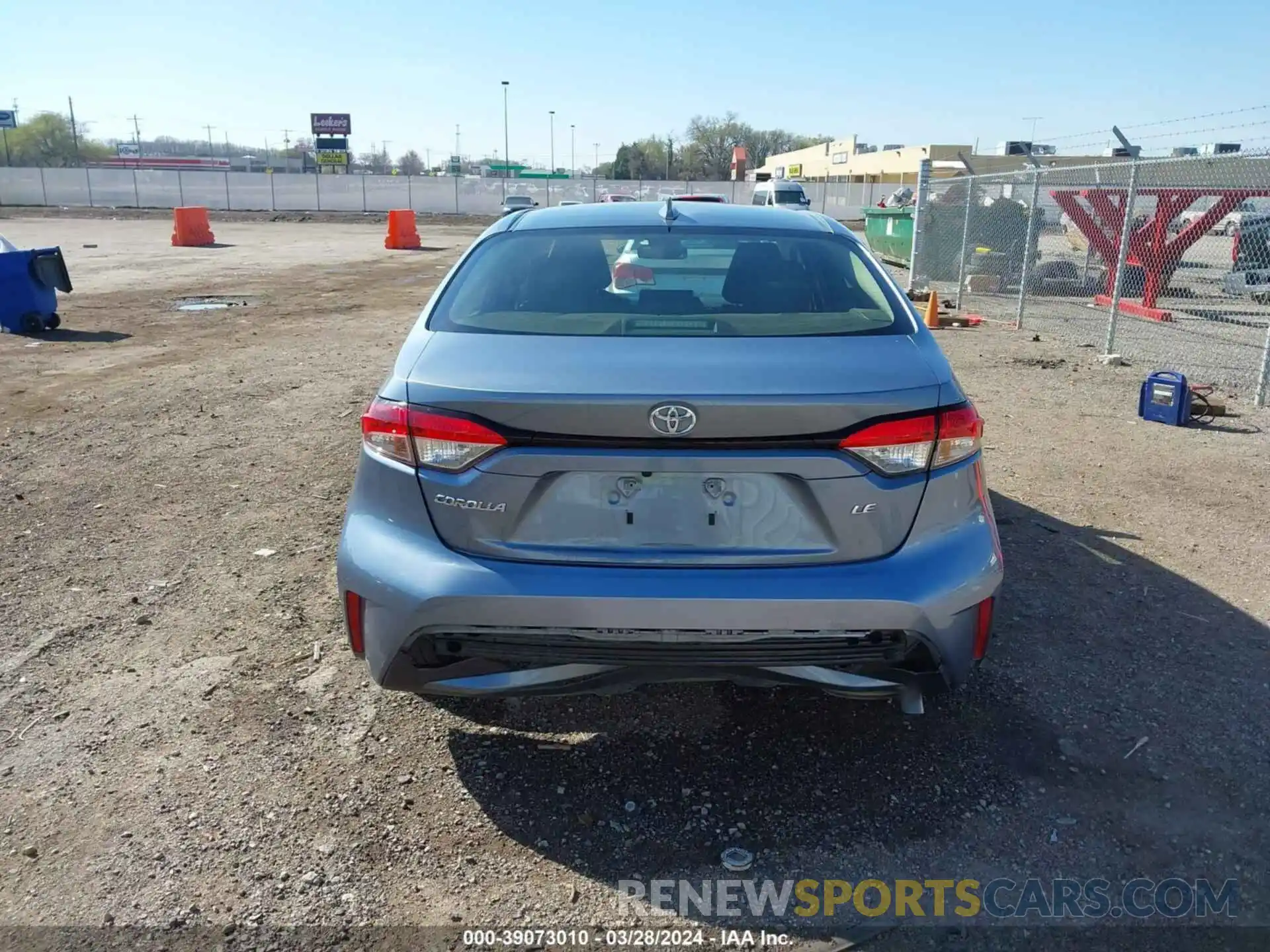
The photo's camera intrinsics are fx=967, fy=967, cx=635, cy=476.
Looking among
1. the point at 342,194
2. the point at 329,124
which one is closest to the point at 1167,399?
the point at 342,194

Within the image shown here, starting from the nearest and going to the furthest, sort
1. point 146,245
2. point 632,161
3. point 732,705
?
point 732,705, point 146,245, point 632,161

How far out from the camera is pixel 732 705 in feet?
11.0

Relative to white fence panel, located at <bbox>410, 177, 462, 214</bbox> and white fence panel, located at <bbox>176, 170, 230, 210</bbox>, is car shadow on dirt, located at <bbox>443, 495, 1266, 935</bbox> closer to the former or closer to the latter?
white fence panel, located at <bbox>410, 177, 462, 214</bbox>

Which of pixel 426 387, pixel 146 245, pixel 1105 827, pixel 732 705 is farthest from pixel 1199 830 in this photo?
pixel 146 245

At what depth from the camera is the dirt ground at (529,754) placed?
249cm

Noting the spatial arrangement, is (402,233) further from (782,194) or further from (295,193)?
(295,193)

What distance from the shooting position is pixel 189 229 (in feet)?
88.5

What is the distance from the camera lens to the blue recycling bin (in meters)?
11.3

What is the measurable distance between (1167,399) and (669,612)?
20.7ft

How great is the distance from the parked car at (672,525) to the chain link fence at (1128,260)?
7.53 meters

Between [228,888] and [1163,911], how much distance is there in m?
2.37

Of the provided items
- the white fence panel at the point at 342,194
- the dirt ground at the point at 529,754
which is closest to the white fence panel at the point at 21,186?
the white fence panel at the point at 342,194

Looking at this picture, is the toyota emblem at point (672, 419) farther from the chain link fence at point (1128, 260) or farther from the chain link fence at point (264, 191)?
the chain link fence at point (264, 191)

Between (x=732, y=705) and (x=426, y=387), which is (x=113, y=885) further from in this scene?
(x=732, y=705)
